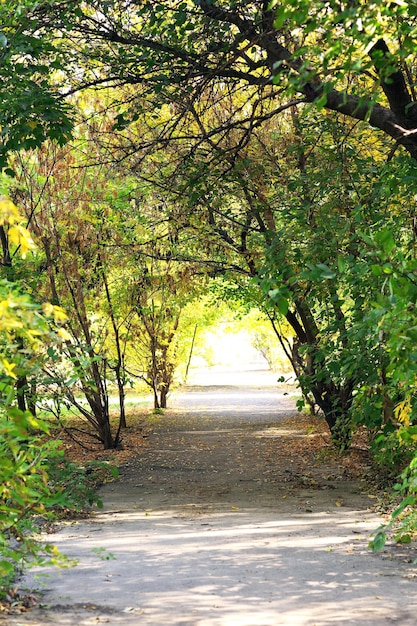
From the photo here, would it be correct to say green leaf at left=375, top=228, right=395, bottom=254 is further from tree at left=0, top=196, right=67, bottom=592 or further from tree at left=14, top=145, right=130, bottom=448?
tree at left=14, top=145, right=130, bottom=448

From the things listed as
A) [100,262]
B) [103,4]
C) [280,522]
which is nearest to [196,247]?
[100,262]

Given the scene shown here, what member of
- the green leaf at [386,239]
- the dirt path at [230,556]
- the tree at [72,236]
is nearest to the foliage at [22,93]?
the tree at [72,236]

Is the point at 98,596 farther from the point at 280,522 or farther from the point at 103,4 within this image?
the point at 103,4

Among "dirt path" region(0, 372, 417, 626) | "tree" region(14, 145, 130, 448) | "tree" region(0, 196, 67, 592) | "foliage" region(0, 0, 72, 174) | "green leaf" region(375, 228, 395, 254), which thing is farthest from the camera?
"tree" region(14, 145, 130, 448)

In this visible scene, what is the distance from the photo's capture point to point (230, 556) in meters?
6.48

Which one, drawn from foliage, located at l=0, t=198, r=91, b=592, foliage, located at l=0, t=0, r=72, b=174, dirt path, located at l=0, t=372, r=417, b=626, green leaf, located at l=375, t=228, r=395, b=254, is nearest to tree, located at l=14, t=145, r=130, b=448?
dirt path, located at l=0, t=372, r=417, b=626

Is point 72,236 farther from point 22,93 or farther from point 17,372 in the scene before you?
point 17,372

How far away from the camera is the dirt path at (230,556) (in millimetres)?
4887

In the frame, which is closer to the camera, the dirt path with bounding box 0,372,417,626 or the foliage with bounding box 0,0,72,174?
the dirt path with bounding box 0,372,417,626

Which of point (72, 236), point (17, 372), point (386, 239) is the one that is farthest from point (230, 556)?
point (72, 236)

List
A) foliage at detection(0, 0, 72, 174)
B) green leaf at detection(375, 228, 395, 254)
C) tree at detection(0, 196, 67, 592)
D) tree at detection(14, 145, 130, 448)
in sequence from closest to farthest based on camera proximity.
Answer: tree at detection(0, 196, 67, 592) < green leaf at detection(375, 228, 395, 254) < foliage at detection(0, 0, 72, 174) < tree at detection(14, 145, 130, 448)

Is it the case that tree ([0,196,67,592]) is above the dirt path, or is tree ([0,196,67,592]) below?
above

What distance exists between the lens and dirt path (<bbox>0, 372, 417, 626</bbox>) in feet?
16.0

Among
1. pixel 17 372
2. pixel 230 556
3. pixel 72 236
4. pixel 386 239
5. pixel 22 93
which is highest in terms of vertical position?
pixel 22 93
